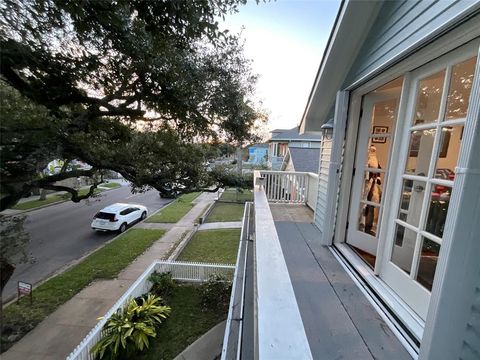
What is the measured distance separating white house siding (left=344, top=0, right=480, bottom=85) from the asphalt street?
756 cm

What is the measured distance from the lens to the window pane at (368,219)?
2.82 m

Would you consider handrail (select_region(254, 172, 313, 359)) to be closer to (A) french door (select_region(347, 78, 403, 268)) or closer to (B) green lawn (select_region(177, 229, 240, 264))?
(A) french door (select_region(347, 78, 403, 268))

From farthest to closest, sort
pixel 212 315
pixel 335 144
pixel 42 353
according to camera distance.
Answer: pixel 212 315 < pixel 42 353 < pixel 335 144

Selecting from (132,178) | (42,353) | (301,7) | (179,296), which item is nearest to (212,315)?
(179,296)

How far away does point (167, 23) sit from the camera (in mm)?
3086

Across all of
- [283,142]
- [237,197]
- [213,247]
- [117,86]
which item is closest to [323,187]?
[117,86]

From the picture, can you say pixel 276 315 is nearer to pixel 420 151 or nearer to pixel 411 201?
pixel 411 201

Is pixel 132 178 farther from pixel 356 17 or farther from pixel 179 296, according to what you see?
pixel 356 17

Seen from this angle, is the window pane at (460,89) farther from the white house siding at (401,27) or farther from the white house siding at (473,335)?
the white house siding at (473,335)

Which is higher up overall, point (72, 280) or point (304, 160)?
point (304, 160)

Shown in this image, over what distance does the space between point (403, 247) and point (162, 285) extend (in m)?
6.93

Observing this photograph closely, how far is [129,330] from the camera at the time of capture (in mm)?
5066

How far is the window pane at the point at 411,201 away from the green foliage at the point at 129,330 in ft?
18.2

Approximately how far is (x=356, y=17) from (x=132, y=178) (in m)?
5.47
